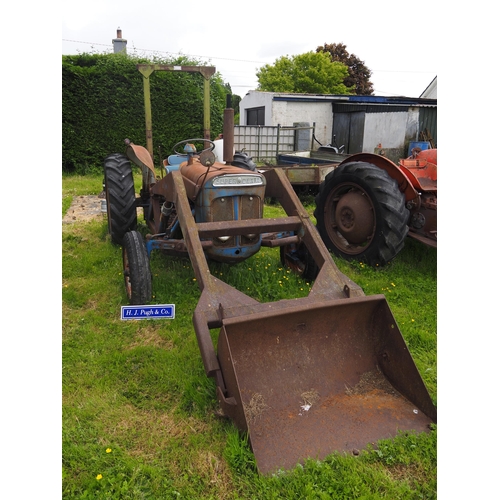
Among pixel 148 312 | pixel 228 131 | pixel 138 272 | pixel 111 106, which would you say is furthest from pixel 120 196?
pixel 111 106

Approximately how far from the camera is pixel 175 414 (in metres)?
2.57

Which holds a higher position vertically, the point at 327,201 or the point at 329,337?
the point at 327,201

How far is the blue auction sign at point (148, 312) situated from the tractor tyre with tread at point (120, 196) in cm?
Answer: 182

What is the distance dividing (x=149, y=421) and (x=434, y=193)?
3726 mm

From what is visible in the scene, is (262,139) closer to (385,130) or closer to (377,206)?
(385,130)

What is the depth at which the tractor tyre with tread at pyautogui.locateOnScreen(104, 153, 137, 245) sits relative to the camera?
15.3 ft

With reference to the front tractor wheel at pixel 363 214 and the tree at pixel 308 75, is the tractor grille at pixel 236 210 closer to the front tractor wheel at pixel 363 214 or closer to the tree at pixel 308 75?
the front tractor wheel at pixel 363 214

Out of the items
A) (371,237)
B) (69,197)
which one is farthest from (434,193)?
(69,197)

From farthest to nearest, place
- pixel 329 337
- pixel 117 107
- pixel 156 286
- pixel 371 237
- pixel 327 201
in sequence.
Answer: pixel 117 107 < pixel 327 201 < pixel 371 237 < pixel 156 286 < pixel 329 337

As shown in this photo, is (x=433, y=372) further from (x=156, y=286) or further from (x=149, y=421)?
(x=156, y=286)

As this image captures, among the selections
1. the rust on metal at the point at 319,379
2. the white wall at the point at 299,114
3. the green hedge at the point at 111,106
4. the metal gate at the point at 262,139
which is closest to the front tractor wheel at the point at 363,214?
the rust on metal at the point at 319,379

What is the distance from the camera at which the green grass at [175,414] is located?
6.79 feet

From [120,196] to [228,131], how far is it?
1.51 metres

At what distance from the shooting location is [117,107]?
1157cm
